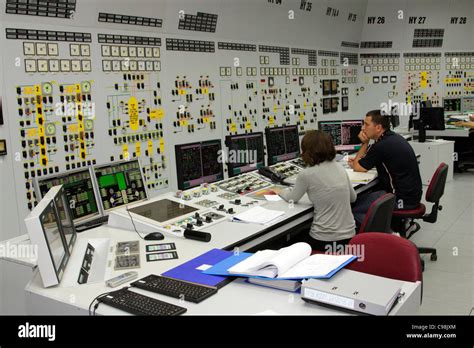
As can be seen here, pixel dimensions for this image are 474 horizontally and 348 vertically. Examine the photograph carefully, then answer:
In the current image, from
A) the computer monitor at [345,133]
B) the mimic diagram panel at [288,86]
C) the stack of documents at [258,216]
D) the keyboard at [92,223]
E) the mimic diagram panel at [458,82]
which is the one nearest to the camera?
the keyboard at [92,223]

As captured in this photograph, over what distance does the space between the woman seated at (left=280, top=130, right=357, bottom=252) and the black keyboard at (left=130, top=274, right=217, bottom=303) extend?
1.48m

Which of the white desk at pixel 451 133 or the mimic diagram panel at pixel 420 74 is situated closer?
the white desk at pixel 451 133

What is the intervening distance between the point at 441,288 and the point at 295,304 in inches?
94.2

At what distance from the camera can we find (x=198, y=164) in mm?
3721

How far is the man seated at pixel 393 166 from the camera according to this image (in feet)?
14.3

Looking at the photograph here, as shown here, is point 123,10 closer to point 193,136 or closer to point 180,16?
point 180,16

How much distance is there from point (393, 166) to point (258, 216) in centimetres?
171

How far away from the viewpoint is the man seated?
4344 mm

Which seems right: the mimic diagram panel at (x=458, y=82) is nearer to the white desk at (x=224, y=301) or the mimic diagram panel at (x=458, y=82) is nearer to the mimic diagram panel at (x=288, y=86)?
the mimic diagram panel at (x=288, y=86)

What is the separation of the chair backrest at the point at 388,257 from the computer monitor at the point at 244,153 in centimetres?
177

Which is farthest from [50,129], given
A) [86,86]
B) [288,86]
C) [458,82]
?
[458,82]

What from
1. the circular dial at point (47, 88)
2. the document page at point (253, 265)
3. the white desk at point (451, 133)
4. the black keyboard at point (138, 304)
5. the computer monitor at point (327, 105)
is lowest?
the black keyboard at point (138, 304)

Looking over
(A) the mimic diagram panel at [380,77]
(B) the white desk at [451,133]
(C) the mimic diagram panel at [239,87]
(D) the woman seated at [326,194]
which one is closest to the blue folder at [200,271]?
(D) the woman seated at [326,194]

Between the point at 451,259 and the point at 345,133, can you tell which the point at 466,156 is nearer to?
the point at 345,133
